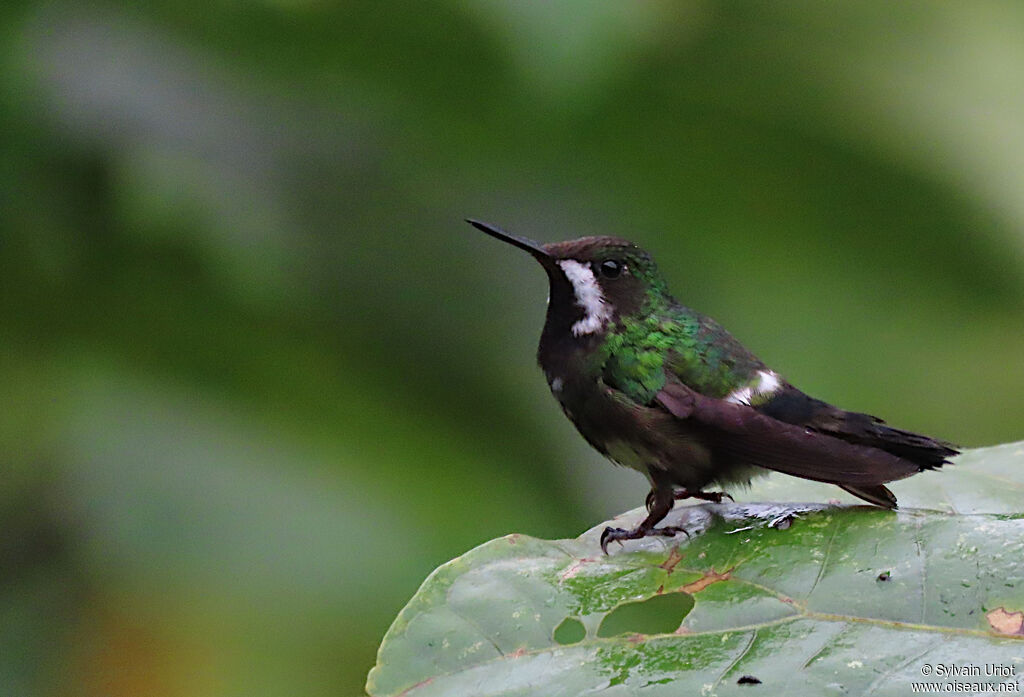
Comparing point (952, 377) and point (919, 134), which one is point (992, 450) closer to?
point (952, 377)

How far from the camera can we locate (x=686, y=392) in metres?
3.23

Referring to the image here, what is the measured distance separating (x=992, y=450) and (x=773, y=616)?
1.17 meters

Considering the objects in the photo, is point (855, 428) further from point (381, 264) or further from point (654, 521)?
point (381, 264)

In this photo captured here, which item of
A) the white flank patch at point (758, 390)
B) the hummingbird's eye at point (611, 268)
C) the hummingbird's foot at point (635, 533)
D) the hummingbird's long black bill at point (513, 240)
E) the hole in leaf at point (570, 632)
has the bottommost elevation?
the hole in leaf at point (570, 632)

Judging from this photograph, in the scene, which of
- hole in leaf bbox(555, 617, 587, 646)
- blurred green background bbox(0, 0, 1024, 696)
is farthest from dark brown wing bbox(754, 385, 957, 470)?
blurred green background bbox(0, 0, 1024, 696)

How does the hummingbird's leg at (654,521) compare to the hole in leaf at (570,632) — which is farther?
the hummingbird's leg at (654,521)

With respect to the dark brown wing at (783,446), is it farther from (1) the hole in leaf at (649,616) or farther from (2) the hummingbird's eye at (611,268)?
(1) the hole in leaf at (649,616)

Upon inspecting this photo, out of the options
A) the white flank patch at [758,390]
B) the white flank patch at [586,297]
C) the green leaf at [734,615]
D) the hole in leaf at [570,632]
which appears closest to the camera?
the green leaf at [734,615]

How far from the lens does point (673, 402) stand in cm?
320

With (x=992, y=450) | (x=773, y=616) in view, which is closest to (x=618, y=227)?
(x=992, y=450)

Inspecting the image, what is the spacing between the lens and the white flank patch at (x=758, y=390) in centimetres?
323

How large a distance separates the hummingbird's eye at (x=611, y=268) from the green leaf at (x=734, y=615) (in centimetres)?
112

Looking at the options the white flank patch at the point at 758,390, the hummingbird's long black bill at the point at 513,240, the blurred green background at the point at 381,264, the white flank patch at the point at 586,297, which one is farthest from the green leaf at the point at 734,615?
the blurred green background at the point at 381,264

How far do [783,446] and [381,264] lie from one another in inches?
102
